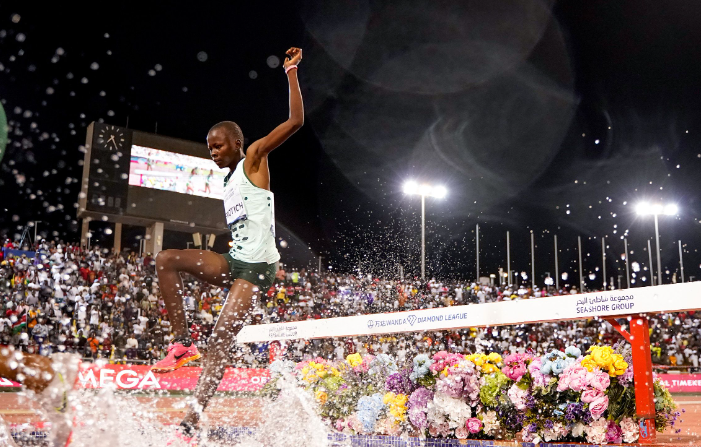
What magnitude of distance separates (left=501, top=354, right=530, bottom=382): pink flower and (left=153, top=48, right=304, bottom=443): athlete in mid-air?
7.39ft

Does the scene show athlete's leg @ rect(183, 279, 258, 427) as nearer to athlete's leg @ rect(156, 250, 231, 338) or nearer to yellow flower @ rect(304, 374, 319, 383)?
athlete's leg @ rect(156, 250, 231, 338)

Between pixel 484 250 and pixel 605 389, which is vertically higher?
pixel 484 250

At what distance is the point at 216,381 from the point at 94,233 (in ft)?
120

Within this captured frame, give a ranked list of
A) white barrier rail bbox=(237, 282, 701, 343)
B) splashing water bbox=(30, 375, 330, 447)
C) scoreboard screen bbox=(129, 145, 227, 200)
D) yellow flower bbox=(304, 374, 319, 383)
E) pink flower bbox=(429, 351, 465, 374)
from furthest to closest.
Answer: scoreboard screen bbox=(129, 145, 227, 200), yellow flower bbox=(304, 374, 319, 383), pink flower bbox=(429, 351, 465, 374), white barrier rail bbox=(237, 282, 701, 343), splashing water bbox=(30, 375, 330, 447)

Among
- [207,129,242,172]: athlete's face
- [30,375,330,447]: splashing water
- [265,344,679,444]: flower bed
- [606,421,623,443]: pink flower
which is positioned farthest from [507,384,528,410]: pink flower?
[207,129,242,172]: athlete's face

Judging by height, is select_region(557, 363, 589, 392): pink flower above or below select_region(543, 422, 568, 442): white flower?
above

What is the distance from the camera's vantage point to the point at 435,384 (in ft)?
18.3

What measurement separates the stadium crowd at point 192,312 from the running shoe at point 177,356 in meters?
6.60

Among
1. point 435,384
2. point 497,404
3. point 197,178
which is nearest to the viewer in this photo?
point 497,404

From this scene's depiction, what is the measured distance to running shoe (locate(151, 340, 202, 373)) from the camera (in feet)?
11.9

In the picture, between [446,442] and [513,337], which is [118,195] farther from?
[446,442]

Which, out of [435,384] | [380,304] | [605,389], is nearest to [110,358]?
[380,304]

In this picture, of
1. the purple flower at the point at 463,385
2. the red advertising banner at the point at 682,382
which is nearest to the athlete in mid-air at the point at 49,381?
the purple flower at the point at 463,385

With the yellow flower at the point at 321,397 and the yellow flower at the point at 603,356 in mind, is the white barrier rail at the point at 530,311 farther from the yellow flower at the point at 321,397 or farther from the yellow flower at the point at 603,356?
the yellow flower at the point at 321,397
